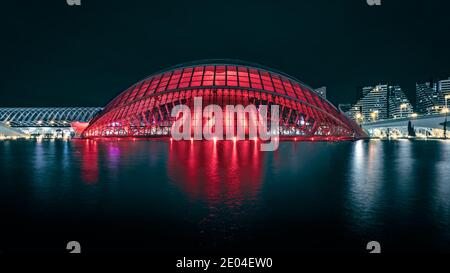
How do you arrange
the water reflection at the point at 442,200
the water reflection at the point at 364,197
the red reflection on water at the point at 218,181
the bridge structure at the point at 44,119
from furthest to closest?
the bridge structure at the point at 44,119, the red reflection on water at the point at 218,181, the water reflection at the point at 442,200, the water reflection at the point at 364,197

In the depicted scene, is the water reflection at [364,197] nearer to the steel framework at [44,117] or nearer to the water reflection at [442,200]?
the water reflection at [442,200]

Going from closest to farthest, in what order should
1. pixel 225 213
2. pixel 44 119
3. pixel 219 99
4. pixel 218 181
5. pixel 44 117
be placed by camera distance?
pixel 225 213 < pixel 218 181 < pixel 219 99 < pixel 44 119 < pixel 44 117

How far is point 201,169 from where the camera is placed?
765 inches

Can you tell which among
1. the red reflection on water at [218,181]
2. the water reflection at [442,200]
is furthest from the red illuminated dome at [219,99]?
the water reflection at [442,200]

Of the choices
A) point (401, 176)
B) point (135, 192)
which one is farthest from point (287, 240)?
point (401, 176)

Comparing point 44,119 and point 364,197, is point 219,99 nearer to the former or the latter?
point 364,197

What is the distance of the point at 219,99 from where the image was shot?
57.2 meters

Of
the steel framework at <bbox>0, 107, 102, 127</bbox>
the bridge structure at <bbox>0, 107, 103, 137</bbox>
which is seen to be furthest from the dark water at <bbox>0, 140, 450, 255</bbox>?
the steel framework at <bbox>0, 107, 102, 127</bbox>

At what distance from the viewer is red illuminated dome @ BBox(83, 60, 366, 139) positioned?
54.7 metres


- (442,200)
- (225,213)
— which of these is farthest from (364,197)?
(225,213)

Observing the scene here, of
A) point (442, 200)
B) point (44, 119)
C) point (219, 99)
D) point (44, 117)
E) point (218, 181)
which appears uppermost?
point (44, 117)

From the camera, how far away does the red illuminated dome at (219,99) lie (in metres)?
54.7
